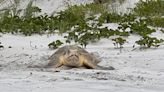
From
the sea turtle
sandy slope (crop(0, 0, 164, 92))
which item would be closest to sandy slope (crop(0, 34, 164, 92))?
sandy slope (crop(0, 0, 164, 92))

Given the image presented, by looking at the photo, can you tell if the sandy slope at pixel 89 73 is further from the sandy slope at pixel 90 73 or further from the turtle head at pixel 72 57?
the turtle head at pixel 72 57

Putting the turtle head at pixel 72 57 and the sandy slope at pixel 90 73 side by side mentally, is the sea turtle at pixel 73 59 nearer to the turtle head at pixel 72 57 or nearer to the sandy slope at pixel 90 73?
the turtle head at pixel 72 57

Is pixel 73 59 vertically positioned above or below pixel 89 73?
above

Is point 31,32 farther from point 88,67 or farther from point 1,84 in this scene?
point 1,84

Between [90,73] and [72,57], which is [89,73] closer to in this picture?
[90,73]

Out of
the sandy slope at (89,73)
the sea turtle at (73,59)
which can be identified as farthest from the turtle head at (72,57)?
the sandy slope at (89,73)

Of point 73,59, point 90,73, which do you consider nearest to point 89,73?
point 90,73

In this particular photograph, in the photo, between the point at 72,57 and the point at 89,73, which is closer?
the point at 89,73

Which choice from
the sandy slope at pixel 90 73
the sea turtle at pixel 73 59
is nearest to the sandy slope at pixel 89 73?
the sandy slope at pixel 90 73

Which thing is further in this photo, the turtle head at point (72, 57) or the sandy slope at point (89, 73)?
the turtle head at point (72, 57)

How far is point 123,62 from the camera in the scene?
5.98 meters

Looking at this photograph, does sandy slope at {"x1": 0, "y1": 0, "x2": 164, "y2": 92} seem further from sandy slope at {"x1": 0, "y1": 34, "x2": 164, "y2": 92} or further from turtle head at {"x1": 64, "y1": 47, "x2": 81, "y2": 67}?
turtle head at {"x1": 64, "y1": 47, "x2": 81, "y2": 67}

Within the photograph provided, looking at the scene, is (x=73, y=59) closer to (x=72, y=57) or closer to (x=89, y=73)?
(x=72, y=57)

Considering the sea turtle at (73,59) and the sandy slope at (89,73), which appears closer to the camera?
the sandy slope at (89,73)
